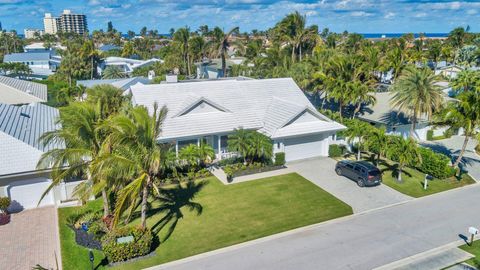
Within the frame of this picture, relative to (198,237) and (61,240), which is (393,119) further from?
(61,240)

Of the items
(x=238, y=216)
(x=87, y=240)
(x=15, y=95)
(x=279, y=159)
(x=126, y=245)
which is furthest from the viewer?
(x=15, y=95)

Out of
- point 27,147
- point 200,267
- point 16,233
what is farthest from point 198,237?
point 27,147

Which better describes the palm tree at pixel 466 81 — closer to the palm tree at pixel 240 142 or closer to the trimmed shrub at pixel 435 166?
the trimmed shrub at pixel 435 166

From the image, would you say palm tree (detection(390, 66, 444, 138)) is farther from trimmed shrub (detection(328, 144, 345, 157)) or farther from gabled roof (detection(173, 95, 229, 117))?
gabled roof (detection(173, 95, 229, 117))

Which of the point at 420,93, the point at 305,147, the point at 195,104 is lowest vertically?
the point at 305,147

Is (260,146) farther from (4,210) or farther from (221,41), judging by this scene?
(221,41)

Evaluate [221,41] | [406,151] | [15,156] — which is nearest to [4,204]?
[15,156]
